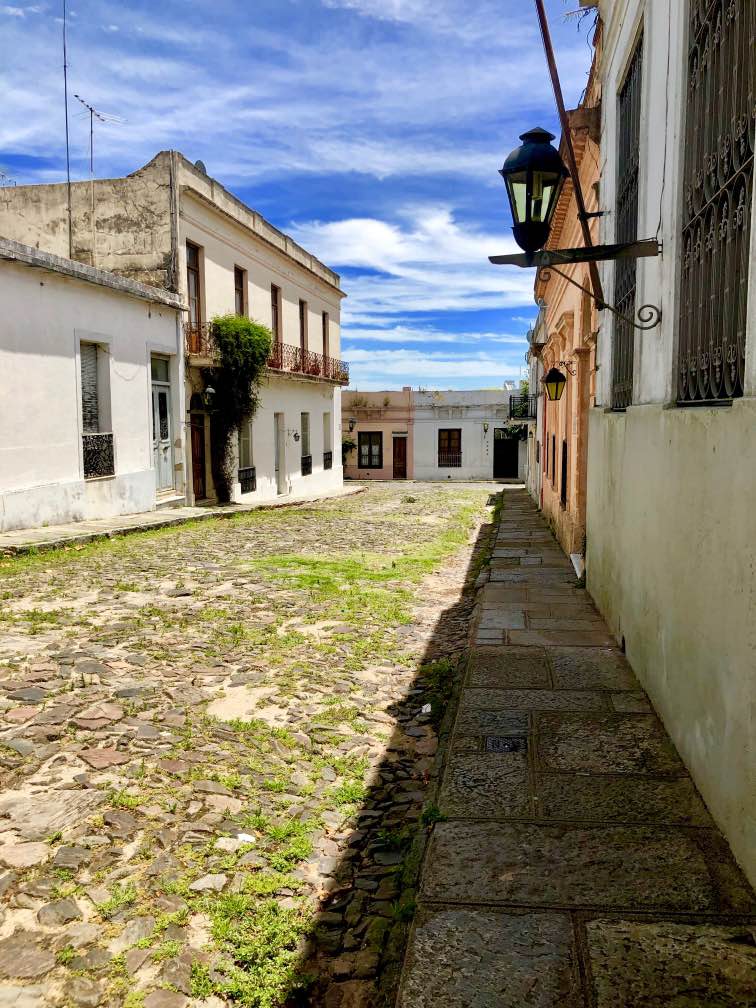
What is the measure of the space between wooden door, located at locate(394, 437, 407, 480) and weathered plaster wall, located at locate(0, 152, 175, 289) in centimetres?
2130

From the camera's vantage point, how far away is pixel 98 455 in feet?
39.1

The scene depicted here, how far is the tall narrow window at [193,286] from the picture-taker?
50.8 feet

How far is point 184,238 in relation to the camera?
14641 mm

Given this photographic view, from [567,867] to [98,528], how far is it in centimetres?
932

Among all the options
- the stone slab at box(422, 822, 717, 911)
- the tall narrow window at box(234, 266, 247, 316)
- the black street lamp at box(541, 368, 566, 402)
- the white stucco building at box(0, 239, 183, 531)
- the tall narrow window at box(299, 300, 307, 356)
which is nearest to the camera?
the stone slab at box(422, 822, 717, 911)

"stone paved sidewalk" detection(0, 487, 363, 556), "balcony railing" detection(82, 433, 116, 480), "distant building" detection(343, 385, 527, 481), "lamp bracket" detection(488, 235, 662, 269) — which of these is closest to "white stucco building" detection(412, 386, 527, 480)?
"distant building" detection(343, 385, 527, 481)

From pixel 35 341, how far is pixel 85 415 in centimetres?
171

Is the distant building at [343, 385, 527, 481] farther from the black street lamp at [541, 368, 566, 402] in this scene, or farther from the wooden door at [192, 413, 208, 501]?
the black street lamp at [541, 368, 566, 402]

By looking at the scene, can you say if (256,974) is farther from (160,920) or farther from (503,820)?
(503,820)

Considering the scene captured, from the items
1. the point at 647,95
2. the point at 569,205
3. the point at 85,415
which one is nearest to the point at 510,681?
the point at 647,95

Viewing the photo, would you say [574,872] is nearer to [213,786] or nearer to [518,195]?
[213,786]

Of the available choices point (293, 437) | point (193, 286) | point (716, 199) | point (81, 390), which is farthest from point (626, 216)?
point (293, 437)

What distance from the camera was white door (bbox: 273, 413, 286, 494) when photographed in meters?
20.3

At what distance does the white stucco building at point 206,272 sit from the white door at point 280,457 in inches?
1.2
